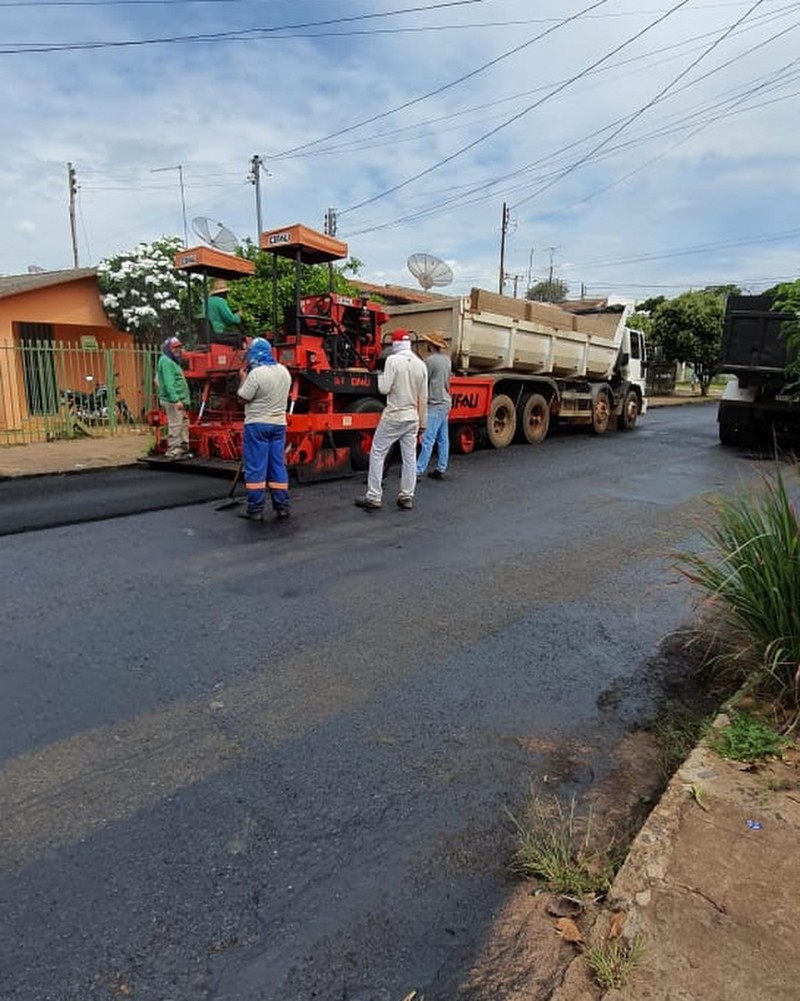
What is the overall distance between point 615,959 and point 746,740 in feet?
4.38

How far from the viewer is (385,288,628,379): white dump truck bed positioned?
11750mm

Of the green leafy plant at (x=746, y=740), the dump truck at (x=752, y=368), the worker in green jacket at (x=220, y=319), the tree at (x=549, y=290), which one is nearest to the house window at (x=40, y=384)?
the worker in green jacket at (x=220, y=319)

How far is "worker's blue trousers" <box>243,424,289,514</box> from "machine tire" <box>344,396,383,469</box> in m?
2.66

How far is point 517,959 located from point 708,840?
77cm

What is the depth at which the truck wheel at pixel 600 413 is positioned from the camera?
16.0 m

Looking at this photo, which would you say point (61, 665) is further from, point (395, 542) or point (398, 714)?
point (395, 542)

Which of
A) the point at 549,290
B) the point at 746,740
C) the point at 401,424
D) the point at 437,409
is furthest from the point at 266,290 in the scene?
the point at 549,290

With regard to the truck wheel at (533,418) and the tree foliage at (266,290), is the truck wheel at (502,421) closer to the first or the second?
the truck wheel at (533,418)

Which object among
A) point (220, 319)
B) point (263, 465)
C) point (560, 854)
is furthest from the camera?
point (220, 319)

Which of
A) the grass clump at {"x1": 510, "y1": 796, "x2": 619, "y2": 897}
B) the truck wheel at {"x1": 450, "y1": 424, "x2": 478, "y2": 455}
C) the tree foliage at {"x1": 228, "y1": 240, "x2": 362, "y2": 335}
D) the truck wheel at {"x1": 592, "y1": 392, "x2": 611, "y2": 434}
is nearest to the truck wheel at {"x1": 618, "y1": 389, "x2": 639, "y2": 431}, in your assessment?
the truck wheel at {"x1": 592, "y1": 392, "x2": 611, "y2": 434}

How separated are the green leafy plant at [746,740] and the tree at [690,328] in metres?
30.5

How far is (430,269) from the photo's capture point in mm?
15547

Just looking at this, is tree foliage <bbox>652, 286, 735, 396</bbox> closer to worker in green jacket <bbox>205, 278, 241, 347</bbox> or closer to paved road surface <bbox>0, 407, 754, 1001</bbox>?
worker in green jacket <bbox>205, 278, 241, 347</bbox>

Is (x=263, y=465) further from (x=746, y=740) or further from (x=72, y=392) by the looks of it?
(x=72, y=392)
